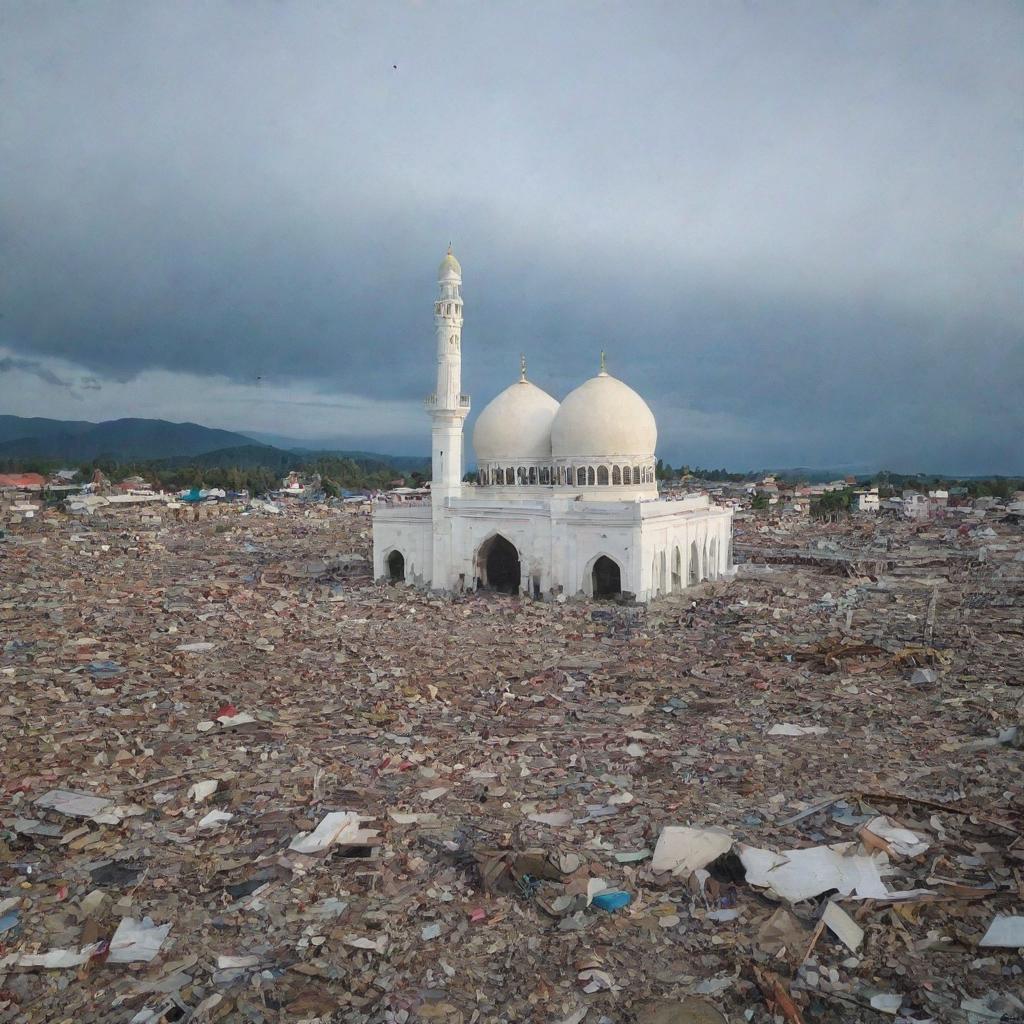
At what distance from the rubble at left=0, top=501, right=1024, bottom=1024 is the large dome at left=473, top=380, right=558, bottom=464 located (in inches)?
496

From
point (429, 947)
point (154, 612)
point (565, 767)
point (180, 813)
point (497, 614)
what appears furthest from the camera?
point (497, 614)

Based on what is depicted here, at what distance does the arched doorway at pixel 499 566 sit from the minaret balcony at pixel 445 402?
483 centimetres

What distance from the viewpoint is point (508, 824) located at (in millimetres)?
8844

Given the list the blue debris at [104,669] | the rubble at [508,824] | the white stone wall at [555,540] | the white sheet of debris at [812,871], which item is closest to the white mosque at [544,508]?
the white stone wall at [555,540]

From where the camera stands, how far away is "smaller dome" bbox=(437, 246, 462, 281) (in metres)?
28.5

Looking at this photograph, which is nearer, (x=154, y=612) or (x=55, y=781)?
(x=55, y=781)

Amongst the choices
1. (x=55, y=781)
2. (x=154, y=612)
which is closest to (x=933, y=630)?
(x=55, y=781)

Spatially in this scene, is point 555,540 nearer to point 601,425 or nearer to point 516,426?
point 601,425

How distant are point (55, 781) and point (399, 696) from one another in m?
5.47

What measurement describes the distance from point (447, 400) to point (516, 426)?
395 cm

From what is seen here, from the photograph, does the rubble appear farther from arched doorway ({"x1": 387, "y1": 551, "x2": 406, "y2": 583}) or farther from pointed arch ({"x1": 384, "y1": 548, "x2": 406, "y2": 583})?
arched doorway ({"x1": 387, "y1": 551, "x2": 406, "y2": 583})

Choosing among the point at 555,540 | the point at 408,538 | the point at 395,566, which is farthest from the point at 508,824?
the point at 395,566

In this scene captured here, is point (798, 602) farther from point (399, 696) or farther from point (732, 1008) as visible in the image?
point (732, 1008)

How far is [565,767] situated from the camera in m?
10.6
